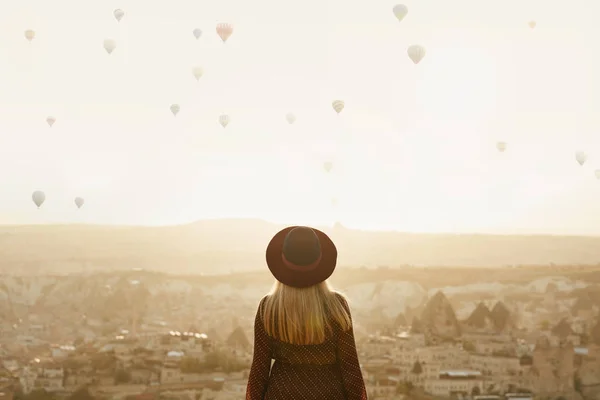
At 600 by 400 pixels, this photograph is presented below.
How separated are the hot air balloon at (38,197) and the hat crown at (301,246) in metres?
4.38

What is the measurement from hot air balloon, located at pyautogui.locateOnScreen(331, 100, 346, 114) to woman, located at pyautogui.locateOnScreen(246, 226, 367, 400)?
174 inches

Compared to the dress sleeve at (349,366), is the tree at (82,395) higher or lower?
lower

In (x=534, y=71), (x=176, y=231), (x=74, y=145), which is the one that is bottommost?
(x=176, y=231)

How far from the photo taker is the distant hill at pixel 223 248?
19.5ft

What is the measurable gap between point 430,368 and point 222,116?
2706 mm

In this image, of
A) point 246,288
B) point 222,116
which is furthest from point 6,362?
point 222,116

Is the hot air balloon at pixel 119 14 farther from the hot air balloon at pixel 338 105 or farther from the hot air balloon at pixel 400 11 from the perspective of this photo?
the hot air balloon at pixel 400 11

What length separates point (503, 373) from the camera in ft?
21.3

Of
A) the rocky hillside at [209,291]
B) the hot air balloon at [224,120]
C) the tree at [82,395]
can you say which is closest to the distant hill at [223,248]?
the rocky hillside at [209,291]

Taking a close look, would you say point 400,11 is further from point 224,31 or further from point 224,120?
point 224,120

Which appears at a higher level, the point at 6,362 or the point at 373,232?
the point at 373,232

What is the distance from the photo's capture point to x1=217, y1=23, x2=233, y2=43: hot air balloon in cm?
599

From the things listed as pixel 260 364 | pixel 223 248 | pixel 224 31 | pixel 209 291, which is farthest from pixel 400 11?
pixel 260 364

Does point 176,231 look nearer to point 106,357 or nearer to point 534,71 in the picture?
point 106,357
